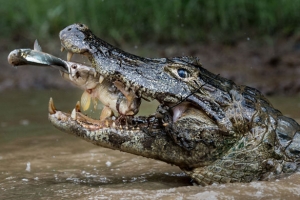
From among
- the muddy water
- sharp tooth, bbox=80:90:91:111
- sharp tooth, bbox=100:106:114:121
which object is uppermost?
sharp tooth, bbox=80:90:91:111

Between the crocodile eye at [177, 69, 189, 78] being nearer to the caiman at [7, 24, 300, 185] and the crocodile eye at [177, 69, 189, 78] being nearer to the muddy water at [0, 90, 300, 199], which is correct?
the caiman at [7, 24, 300, 185]

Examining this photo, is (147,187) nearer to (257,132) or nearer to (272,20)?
(257,132)

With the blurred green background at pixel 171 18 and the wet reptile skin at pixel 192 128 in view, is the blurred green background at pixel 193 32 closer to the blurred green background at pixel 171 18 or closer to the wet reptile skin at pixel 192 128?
Result: the blurred green background at pixel 171 18

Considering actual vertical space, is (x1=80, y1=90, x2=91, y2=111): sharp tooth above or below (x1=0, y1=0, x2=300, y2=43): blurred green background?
below

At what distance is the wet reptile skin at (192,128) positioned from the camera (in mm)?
3123

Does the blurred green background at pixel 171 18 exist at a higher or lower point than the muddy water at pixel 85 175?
higher

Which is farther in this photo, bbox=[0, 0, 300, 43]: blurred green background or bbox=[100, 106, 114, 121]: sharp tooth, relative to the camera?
bbox=[0, 0, 300, 43]: blurred green background

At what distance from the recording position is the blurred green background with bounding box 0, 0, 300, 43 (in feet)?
28.7

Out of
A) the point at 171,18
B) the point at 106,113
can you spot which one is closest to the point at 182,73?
the point at 106,113

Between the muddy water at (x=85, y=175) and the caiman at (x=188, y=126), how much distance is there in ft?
0.41

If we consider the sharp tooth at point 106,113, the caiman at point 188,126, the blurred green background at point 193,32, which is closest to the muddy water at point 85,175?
the caiman at point 188,126

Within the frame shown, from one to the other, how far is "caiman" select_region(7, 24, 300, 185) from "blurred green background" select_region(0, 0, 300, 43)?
5.80 m

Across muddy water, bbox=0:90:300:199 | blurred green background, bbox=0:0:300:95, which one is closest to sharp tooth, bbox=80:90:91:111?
muddy water, bbox=0:90:300:199

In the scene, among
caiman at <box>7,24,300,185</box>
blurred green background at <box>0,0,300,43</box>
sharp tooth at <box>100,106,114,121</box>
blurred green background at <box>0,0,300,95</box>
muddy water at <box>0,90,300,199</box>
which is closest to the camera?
muddy water at <box>0,90,300,199</box>
